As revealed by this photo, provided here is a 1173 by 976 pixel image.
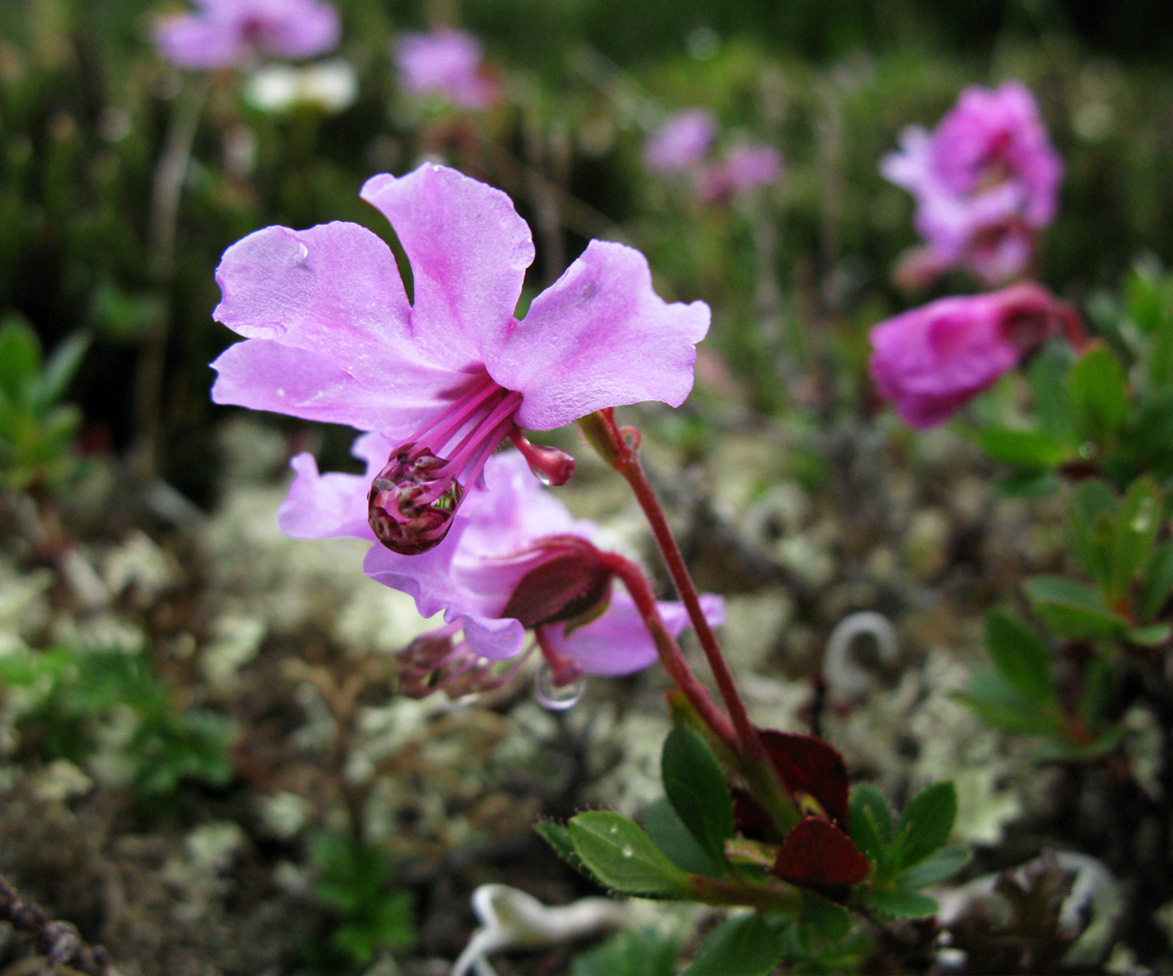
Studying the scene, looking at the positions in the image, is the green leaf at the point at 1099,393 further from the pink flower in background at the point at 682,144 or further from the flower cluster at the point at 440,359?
the pink flower in background at the point at 682,144

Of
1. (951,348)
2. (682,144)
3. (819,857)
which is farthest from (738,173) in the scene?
(819,857)

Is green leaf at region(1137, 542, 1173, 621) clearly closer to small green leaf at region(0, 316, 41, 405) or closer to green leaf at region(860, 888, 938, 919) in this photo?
green leaf at region(860, 888, 938, 919)

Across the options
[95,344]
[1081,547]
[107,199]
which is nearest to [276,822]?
[1081,547]

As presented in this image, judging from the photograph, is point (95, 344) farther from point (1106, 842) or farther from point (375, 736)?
point (1106, 842)

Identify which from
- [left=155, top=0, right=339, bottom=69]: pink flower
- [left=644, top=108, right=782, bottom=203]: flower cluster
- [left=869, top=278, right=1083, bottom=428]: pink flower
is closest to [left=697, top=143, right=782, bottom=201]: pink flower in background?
[left=644, top=108, right=782, bottom=203]: flower cluster

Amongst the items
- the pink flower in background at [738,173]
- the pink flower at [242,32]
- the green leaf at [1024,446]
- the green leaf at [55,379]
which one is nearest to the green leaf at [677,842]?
the green leaf at [1024,446]

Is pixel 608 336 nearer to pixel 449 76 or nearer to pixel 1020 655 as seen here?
pixel 1020 655

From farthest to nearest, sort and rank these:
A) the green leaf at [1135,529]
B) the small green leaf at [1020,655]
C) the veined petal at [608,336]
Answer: the small green leaf at [1020,655] < the green leaf at [1135,529] < the veined petal at [608,336]

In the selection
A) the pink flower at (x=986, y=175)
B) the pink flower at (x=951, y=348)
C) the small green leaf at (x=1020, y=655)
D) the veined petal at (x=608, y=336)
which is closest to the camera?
the veined petal at (x=608, y=336)
